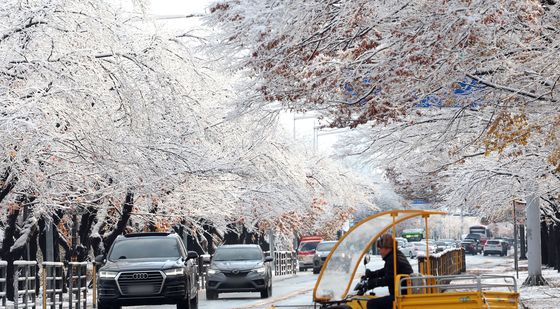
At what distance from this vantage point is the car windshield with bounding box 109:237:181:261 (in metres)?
22.8

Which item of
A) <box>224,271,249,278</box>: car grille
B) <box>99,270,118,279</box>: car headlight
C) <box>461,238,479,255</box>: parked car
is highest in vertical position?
<box>99,270,118,279</box>: car headlight

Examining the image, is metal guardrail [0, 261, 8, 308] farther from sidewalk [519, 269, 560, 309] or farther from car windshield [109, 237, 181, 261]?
sidewalk [519, 269, 560, 309]

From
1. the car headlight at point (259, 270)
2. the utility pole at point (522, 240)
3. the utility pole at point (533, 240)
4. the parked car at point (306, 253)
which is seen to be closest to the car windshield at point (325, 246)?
the parked car at point (306, 253)

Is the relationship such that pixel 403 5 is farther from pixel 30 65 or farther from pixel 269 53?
pixel 30 65

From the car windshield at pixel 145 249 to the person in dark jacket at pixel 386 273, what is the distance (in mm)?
11142

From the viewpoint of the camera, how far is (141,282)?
70.9 feet

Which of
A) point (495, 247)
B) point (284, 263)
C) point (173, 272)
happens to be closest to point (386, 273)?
point (173, 272)

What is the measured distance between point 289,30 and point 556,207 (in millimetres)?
30454

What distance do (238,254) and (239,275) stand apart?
69.9 inches

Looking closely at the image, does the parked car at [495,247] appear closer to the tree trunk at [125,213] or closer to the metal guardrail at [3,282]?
the tree trunk at [125,213]

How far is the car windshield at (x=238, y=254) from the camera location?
31266 millimetres

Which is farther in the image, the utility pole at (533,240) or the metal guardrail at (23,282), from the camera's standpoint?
the utility pole at (533,240)

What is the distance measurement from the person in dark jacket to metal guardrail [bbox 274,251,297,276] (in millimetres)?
43351

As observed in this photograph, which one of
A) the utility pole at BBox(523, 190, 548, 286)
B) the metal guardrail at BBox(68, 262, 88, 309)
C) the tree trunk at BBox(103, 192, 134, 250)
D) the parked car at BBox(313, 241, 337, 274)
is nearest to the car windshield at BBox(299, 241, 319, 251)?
the parked car at BBox(313, 241, 337, 274)
